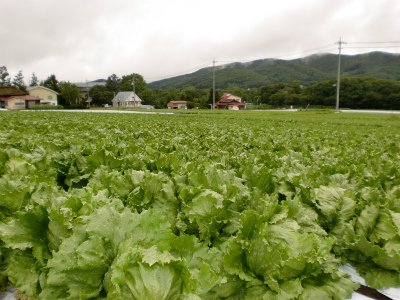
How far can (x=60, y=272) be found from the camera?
2.06 m

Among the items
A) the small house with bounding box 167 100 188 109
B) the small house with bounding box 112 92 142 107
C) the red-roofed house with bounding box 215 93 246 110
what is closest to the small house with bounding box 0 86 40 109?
the small house with bounding box 112 92 142 107

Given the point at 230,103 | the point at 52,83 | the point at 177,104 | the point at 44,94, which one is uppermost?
the point at 52,83

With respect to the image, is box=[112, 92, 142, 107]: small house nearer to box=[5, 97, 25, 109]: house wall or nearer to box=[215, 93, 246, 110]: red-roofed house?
box=[215, 93, 246, 110]: red-roofed house

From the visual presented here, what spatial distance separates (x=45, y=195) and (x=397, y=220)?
307cm

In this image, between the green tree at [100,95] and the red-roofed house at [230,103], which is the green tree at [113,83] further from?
the red-roofed house at [230,103]

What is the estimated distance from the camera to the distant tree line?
76.9m

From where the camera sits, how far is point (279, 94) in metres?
95.1

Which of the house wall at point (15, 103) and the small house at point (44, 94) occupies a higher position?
the small house at point (44, 94)

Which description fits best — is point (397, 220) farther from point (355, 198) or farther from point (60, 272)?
point (60, 272)

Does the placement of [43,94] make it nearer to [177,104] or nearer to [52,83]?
[52,83]

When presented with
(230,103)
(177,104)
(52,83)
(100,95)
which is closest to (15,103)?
(100,95)

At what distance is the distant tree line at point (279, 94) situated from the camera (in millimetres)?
76875

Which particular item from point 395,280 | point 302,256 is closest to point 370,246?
point 395,280

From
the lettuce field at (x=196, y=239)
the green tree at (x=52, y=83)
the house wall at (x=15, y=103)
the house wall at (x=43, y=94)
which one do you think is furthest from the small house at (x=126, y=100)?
the lettuce field at (x=196, y=239)
